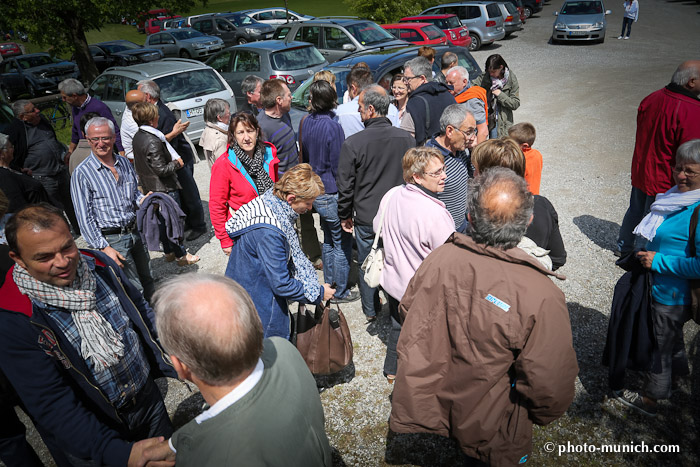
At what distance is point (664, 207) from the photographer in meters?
3.04

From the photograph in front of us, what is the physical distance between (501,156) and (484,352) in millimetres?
1695

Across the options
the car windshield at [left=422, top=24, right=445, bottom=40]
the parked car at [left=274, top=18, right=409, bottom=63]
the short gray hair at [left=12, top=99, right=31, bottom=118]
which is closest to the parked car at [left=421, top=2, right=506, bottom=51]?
the car windshield at [left=422, top=24, right=445, bottom=40]

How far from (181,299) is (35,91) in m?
21.2

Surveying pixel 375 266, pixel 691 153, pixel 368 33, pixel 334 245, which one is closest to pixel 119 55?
pixel 368 33

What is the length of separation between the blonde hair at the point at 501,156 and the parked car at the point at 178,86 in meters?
7.65

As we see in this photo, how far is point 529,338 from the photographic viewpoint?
6.45ft

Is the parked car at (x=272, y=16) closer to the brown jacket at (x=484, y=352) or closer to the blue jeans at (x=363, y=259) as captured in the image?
the blue jeans at (x=363, y=259)

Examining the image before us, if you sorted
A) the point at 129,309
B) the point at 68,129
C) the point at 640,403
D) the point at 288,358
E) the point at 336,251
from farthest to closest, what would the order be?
the point at 68,129 < the point at 336,251 < the point at 640,403 < the point at 129,309 < the point at 288,358

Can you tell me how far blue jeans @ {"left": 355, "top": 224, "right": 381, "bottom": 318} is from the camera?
14.2ft

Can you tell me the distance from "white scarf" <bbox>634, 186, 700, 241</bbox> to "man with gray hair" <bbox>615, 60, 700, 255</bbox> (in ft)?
4.35

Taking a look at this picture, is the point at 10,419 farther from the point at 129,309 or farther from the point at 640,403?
the point at 640,403

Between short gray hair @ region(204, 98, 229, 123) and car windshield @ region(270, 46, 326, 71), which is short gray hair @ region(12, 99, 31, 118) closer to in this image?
short gray hair @ region(204, 98, 229, 123)

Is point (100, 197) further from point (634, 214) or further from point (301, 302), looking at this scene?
point (634, 214)

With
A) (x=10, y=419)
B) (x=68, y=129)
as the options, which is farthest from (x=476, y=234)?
(x=68, y=129)
